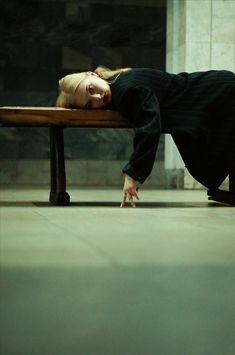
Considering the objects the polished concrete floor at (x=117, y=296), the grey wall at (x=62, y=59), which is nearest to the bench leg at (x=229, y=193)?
the polished concrete floor at (x=117, y=296)

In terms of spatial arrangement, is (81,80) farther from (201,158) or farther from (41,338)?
(41,338)

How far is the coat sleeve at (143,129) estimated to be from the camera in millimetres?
3908

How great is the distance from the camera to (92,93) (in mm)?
4164

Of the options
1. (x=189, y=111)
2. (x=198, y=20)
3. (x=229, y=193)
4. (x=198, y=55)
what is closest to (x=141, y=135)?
(x=189, y=111)

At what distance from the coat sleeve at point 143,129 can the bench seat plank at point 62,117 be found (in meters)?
0.14

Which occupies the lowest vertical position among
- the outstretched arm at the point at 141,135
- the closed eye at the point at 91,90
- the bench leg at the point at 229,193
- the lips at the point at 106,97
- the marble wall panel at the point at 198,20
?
the bench leg at the point at 229,193

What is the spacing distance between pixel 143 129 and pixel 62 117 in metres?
0.59

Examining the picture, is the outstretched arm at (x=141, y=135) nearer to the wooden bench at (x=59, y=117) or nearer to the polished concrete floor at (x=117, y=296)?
the wooden bench at (x=59, y=117)

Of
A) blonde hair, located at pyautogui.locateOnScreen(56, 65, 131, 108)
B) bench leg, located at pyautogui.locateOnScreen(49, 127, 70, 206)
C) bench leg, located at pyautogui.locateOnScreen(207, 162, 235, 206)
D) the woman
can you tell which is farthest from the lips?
bench leg, located at pyautogui.locateOnScreen(207, 162, 235, 206)

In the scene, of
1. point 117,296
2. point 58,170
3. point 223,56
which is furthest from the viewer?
point 223,56

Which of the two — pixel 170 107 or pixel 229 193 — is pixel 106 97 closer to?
pixel 170 107

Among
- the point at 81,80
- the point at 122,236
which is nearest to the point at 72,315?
the point at 122,236

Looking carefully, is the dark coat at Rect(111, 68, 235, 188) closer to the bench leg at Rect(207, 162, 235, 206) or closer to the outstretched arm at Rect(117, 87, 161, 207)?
the outstretched arm at Rect(117, 87, 161, 207)

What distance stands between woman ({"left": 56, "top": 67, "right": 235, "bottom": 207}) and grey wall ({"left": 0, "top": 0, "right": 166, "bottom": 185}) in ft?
21.0
